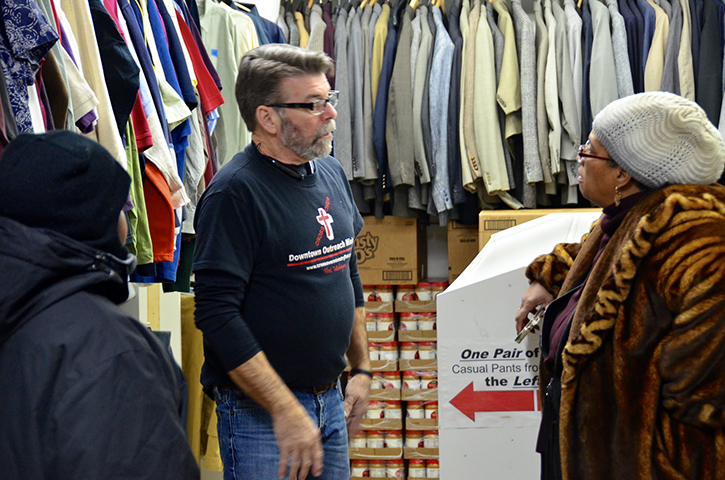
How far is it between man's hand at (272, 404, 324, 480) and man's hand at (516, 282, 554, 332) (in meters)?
→ 0.86

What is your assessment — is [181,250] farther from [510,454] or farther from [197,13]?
[510,454]

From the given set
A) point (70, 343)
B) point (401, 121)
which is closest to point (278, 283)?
point (70, 343)

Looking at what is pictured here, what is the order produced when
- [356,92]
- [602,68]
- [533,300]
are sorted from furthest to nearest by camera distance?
1. [356,92]
2. [602,68]
3. [533,300]

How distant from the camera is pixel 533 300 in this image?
84.2 inches

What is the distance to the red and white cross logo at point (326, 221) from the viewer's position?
1.69m

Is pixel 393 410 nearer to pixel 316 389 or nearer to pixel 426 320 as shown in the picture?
pixel 426 320

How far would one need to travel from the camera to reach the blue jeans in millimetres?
1588

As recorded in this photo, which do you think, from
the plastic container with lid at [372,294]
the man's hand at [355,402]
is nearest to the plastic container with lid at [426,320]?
the plastic container with lid at [372,294]

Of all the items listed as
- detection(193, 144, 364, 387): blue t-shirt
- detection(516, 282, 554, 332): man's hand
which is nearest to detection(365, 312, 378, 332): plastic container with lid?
detection(516, 282, 554, 332): man's hand

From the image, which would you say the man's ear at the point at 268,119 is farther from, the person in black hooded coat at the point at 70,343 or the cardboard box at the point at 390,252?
the cardboard box at the point at 390,252

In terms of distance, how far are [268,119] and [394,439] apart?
9.65ft

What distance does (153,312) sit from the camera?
2.87 meters

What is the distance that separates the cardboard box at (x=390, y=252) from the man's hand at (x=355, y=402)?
2308 mm

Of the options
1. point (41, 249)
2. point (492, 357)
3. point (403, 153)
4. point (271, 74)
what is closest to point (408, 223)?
point (403, 153)
